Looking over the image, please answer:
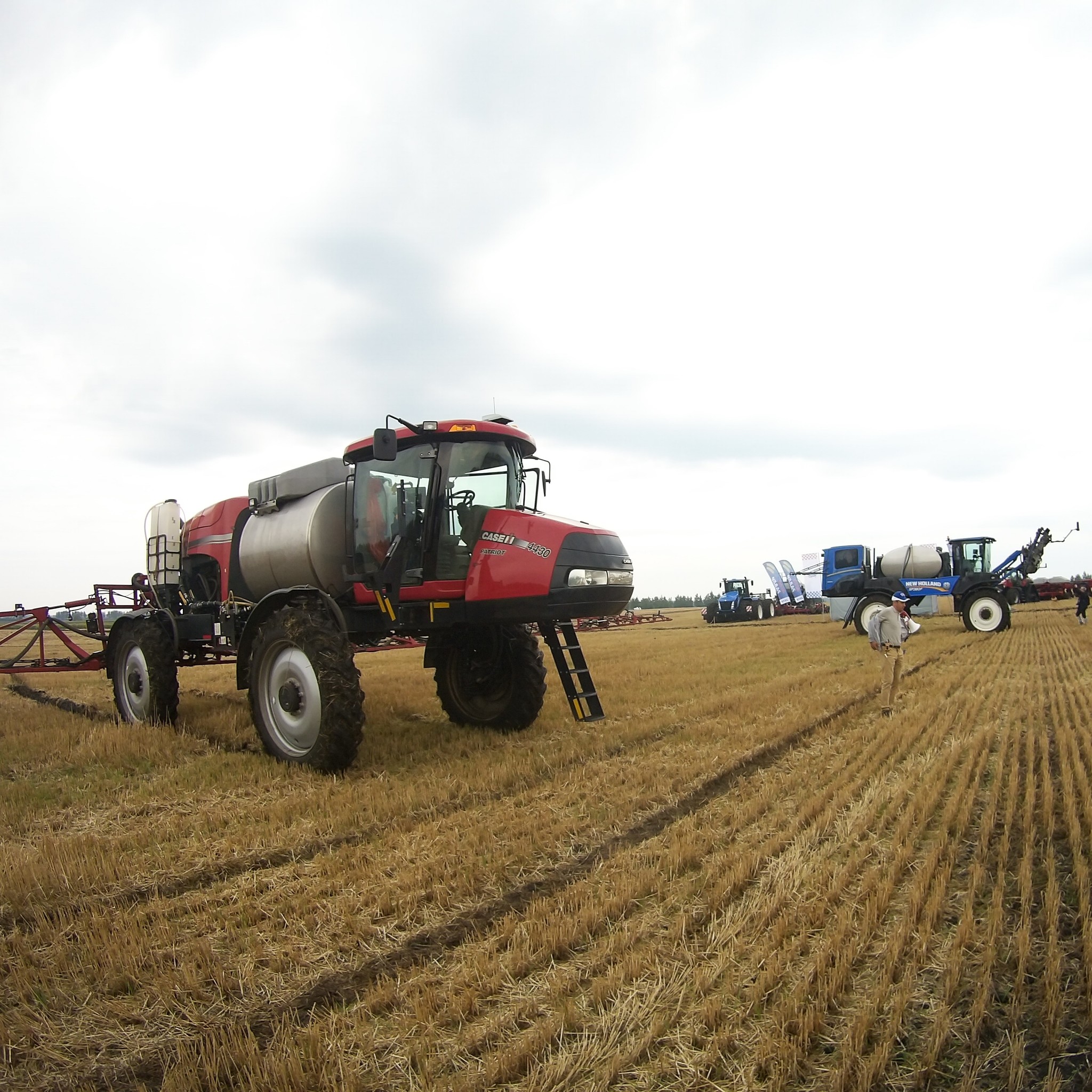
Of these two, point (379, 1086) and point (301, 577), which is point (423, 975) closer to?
point (379, 1086)

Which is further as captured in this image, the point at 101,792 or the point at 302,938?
the point at 101,792

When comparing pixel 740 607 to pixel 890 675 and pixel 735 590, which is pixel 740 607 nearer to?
pixel 735 590

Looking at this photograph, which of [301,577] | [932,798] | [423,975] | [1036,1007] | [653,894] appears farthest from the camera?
[301,577]

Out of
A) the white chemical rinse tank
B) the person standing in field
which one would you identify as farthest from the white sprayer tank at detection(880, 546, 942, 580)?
the white chemical rinse tank

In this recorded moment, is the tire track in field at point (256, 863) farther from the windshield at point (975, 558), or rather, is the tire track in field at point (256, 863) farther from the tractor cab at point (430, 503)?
the windshield at point (975, 558)

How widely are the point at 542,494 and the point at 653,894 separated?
4.12 meters

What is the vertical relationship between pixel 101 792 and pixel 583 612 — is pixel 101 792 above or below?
below

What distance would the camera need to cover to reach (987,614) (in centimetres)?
2138

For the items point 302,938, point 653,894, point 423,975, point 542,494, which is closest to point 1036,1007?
A: point 653,894

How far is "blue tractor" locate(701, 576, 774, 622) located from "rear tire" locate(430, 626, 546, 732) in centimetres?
3379

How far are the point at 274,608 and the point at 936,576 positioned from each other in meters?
21.8

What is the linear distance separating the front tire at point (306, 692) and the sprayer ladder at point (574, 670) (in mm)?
1848

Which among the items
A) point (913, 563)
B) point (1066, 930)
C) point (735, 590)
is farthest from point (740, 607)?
point (1066, 930)

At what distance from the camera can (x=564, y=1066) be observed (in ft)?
7.57
